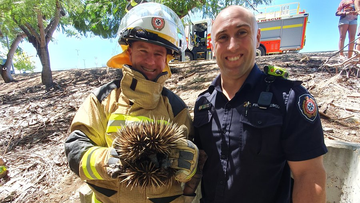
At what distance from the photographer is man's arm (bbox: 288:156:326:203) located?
138cm

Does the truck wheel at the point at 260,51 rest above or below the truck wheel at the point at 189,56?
above

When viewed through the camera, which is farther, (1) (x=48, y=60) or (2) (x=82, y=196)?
(1) (x=48, y=60)

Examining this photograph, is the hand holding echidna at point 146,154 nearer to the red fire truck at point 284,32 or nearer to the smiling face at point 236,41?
the smiling face at point 236,41

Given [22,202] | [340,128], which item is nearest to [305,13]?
[340,128]

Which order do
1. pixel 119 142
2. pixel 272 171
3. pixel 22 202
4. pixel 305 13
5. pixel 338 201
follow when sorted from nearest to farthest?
pixel 119 142
pixel 272 171
pixel 338 201
pixel 22 202
pixel 305 13

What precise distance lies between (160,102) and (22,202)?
11.9ft

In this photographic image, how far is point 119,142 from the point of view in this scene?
4.44 ft

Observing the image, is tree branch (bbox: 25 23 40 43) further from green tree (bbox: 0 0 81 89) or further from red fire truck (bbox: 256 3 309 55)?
red fire truck (bbox: 256 3 309 55)

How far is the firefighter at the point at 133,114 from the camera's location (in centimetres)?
150

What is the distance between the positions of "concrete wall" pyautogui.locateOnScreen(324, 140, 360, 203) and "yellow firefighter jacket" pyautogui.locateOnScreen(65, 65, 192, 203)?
98.6 inches

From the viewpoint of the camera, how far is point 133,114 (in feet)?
5.69

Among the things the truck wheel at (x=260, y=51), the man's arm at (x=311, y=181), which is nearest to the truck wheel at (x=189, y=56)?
the truck wheel at (x=260, y=51)

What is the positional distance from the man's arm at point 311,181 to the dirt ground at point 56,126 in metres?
2.43

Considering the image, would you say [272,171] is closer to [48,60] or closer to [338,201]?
[338,201]
